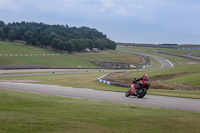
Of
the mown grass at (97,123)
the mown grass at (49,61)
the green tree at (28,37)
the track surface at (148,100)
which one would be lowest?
the mown grass at (49,61)

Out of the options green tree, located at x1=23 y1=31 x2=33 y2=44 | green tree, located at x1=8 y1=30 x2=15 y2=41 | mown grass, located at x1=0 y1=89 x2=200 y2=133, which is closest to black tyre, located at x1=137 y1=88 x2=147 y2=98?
mown grass, located at x1=0 y1=89 x2=200 y2=133

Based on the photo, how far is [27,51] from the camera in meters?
103

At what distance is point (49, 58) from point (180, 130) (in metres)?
90.7

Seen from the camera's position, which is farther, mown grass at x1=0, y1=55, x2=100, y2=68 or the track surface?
mown grass at x1=0, y1=55, x2=100, y2=68

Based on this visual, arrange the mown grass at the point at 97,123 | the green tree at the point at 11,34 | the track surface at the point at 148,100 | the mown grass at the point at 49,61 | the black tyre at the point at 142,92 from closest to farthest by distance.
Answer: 1. the mown grass at the point at 97,123
2. the track surface at the point at 148,100
3. the black tyre at the point at 142,92
4. the mown grass at the point at 49,61
5. the green tree at the point at 11,34

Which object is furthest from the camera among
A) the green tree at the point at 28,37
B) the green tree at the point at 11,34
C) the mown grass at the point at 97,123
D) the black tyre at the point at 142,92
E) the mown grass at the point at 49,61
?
the green tree at the point at 11,34

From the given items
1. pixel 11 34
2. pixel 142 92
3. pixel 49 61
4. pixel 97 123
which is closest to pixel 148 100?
pixel 142 92

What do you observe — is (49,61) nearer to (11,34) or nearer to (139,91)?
(11,34)

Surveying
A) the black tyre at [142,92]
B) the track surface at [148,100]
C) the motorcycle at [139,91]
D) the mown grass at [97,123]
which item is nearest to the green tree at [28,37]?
the track surface at [148,100]

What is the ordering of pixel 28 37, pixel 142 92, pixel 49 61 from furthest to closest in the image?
1. pixel 28 37
2. pixel 49 61
3. pixel 142 92

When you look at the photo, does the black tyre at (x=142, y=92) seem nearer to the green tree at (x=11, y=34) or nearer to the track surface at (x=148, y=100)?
the track surface at (x=148, y=100)

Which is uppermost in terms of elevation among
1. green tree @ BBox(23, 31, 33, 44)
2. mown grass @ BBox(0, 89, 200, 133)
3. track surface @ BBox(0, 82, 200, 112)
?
green tree @ BBox(23, 31, 33, 44)

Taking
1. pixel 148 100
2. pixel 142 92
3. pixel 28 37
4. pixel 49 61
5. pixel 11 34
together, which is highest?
pixel 11 34

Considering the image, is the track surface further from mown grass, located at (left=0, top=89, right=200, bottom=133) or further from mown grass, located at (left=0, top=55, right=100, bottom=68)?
mown grass, located at (left=0, top=55, right=100, bottom=68)
